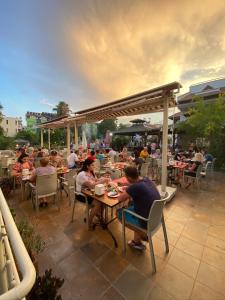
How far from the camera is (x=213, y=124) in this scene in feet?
30.4

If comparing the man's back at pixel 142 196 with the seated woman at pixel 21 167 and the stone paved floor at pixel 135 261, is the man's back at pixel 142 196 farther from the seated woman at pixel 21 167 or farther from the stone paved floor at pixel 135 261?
the seated woman at pixel 21 167

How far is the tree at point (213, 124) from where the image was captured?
920cm

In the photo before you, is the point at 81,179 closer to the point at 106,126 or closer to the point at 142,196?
the point at 142,196

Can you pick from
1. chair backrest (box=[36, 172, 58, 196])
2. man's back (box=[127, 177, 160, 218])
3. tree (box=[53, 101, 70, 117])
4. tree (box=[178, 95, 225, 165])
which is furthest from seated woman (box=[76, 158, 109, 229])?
tree (box=[53, 101, 70, 117])

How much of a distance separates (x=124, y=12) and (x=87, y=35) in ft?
5.51

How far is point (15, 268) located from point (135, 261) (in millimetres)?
2016

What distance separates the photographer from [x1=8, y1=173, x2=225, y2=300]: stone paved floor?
68.1 inches

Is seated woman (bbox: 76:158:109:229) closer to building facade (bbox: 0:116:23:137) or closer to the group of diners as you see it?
the group of diners

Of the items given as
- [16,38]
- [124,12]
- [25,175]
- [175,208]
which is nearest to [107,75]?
[124,12]

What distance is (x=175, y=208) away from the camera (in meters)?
3.77

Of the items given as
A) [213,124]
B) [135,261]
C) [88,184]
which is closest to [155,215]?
[135,261]

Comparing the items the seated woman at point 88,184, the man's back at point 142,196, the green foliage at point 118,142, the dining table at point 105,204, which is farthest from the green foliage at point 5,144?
the man's back at point 142,196

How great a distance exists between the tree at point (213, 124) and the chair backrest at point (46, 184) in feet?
32.6

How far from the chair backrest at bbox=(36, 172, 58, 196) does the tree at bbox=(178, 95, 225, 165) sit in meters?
9.94
